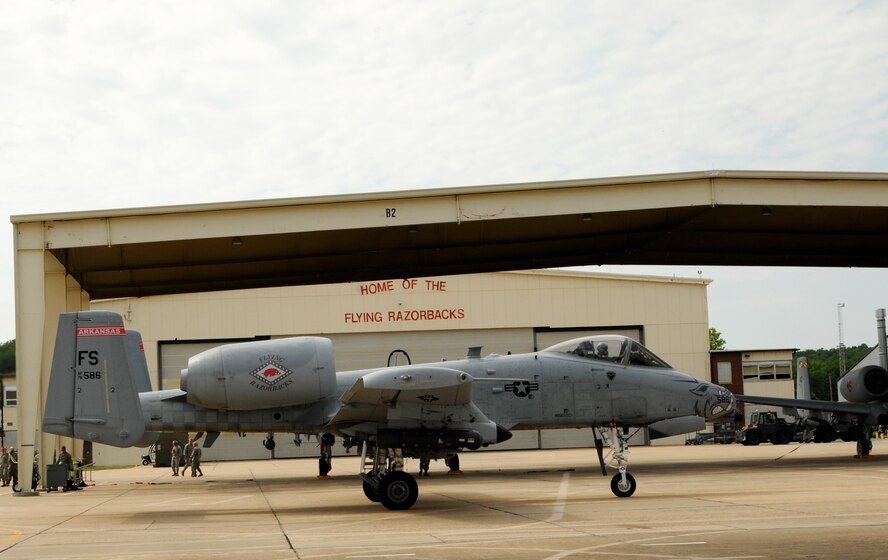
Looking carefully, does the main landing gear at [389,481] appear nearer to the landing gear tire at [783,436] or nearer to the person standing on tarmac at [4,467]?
the person standing on tarmac at [4,467]

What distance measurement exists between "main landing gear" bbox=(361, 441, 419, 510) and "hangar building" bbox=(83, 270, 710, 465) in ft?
93.7

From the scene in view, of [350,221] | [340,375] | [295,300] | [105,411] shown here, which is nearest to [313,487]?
[340,375]

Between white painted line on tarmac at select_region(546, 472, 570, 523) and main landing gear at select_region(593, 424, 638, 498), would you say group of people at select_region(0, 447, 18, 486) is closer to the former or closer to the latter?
white painted line on tarmac at select_region(546, 472, 570, 523)

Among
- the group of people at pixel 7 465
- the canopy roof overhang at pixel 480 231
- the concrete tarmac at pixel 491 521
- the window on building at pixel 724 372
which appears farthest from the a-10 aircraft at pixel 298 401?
the window on building at pixel 724 372

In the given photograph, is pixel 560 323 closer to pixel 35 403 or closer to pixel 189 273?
pixel 189 273

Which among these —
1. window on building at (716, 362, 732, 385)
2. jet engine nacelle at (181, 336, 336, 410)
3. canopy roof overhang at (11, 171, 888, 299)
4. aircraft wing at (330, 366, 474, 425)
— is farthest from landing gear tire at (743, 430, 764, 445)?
jet engine nacelle at (181, 336, 336, 410)

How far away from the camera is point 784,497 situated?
50.1 ft

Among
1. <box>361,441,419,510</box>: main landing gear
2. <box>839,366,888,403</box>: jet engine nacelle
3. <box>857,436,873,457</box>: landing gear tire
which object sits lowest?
<box>857,436,873,457</box>: landing gear tire

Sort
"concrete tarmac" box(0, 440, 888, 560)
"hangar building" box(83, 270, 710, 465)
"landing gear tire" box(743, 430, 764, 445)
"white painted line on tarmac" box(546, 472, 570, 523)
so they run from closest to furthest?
1. "concrete tarmac" box(0, 440, 888, 560)
2. "white painted line on tarmac" box(546, 472, 570, 523)
3. "landing gear tire" box(743, 430, 764, 445)
4. "hangar building" box(83, 270, 710, 465)

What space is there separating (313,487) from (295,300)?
24.4 meters

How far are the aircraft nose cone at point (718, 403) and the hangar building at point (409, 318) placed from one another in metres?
25.4

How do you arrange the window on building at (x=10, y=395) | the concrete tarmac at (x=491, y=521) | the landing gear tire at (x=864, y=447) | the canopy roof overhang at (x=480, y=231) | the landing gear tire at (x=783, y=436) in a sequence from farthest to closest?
the landing gear tire at (x=783, y=436)
the landing gear tire at (x=864, y=447)
the canopy roof overhang at (x=480, y=231)
the window on building at (x=10, y=395)
the concrete tarmac at (x=491, y=521)

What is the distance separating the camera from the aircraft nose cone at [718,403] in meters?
20.8

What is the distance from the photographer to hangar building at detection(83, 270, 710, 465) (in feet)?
151
